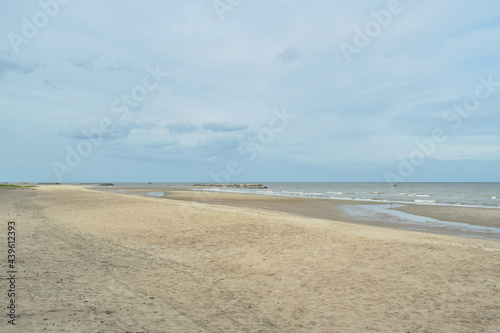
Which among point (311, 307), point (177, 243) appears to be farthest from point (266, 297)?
point (177, 243)

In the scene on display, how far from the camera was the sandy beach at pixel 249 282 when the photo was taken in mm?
5902

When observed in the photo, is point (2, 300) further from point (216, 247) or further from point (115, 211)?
point (115, 211)

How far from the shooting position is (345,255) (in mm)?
11180

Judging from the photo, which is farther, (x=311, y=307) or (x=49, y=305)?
(x=311, y=307)

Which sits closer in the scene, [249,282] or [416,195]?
[249,282]

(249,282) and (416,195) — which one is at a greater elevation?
(416,195)

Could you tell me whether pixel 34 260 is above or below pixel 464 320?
above

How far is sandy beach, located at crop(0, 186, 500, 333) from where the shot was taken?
5902 millimetres

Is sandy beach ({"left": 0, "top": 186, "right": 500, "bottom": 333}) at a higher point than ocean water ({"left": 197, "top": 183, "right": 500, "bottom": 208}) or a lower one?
lower

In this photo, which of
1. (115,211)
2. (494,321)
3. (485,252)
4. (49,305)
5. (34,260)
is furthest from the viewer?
(115,211)

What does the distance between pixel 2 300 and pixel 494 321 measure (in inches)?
371

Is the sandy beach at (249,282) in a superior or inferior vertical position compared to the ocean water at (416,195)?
inferior

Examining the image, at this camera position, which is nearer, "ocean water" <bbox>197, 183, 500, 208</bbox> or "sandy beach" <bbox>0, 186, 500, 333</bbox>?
"sandy beach" <bbox>0, 186, 500, 333</bbox>

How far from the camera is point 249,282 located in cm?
838
